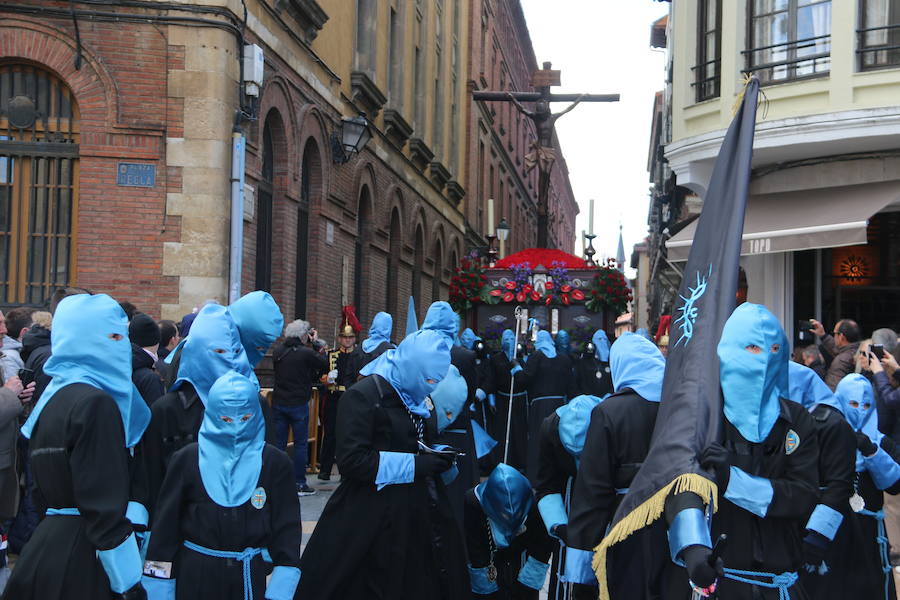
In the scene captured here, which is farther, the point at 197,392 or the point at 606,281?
the point at 606,281

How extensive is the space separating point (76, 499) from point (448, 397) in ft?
11.9

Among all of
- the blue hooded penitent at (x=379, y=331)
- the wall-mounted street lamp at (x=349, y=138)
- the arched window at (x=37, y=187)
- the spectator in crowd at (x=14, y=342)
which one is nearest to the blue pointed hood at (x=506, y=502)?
the spectator in crowd at (x=14, y=342)

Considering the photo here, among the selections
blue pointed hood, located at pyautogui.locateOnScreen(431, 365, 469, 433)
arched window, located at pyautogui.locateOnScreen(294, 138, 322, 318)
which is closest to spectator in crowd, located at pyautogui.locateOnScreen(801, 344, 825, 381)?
blue pointed hood, located at pyautogui.locateOnScreen(431, 365, 469, 433)

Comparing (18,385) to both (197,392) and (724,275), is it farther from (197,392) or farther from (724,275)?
(724,275)

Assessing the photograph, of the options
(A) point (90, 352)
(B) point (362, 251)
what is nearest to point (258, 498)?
(A) point (90, 352)

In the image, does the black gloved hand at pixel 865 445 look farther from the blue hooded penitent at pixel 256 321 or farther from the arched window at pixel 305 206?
the arched window at pixel 305 206

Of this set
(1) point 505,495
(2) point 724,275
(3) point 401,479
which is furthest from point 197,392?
(2) point 724,275

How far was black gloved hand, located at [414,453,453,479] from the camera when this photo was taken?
5.62 metres

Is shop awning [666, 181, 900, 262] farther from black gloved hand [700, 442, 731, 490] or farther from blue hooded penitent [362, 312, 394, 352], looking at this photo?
black gloved hand [700, 442, 731, 490]

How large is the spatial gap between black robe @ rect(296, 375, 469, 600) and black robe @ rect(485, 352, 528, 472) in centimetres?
685

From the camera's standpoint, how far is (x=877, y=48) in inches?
493

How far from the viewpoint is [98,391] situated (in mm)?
4367

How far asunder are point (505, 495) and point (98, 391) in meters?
Result: 2.26

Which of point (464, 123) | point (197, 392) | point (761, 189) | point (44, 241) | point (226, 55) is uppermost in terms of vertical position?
point (464, 123)
